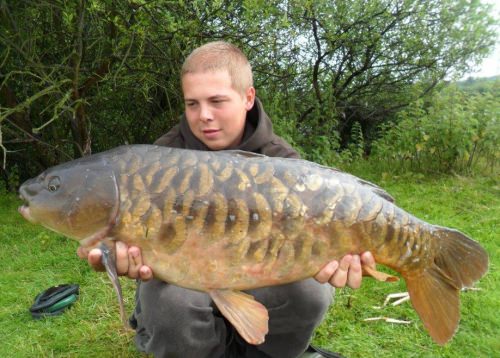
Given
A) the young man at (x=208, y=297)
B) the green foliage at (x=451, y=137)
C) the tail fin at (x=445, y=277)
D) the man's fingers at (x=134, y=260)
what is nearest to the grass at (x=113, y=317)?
the young man at (x=208, y=297)

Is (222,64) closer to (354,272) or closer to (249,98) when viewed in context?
(249,98)

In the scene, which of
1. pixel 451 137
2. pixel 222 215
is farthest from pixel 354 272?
pixel 451 137

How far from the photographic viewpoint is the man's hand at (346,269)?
1.28 metres

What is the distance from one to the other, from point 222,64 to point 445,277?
976 mm

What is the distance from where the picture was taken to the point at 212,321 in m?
1.50

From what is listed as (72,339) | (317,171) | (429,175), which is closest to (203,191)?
(317,171)

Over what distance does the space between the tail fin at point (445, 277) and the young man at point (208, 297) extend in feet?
0.64

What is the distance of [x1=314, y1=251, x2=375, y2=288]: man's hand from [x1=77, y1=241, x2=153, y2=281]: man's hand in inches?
18.1

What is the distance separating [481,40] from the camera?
575 centimetres

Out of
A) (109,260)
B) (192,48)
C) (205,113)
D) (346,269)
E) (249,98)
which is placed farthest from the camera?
(192,48)

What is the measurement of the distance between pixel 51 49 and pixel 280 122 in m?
1.86

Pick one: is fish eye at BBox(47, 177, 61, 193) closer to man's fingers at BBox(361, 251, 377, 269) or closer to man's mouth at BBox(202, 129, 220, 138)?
man's mouth at BBox(202, 129, 220, 138)

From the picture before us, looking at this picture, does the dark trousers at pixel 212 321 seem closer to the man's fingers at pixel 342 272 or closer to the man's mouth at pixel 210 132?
the man's fingers at pixel 342 272

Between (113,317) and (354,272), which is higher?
(354,272)
